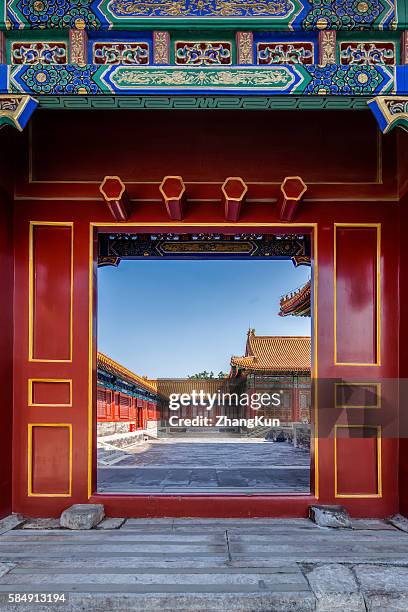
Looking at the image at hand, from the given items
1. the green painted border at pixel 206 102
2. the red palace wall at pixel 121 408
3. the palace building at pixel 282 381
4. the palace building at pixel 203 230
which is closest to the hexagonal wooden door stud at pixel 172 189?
the palace building at pixel 203 230

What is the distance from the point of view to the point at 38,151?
4.30 m

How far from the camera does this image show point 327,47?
3.18 metres

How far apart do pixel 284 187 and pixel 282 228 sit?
387 mm

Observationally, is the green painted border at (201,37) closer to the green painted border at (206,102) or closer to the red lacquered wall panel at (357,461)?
the green painted border at (206,102)

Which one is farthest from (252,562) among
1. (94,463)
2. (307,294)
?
(307,294)

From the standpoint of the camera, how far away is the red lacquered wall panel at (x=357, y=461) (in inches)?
159

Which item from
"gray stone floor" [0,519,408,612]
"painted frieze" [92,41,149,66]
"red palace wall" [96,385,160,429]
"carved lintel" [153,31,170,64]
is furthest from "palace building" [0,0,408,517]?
"red palace wall" [96,385,160,429]

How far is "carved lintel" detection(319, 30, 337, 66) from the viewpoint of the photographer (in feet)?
10.4

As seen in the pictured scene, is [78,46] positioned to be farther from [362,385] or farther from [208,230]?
[362,385]

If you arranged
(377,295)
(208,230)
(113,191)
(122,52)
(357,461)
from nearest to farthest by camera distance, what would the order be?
1. (122,52)
2. (113,191)
3. (357,461)
4. (377,295)
5. (208,230)

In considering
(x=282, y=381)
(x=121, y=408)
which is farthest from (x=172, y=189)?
(x=282, y=381)

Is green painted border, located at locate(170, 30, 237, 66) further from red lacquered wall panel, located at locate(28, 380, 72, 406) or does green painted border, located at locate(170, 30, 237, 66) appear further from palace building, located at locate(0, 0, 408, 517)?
red lacquered wall panel, located at locate(28, 380, 72, 406)

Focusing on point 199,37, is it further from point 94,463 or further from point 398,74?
point 94,463

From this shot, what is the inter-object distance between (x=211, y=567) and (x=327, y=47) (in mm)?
3162
